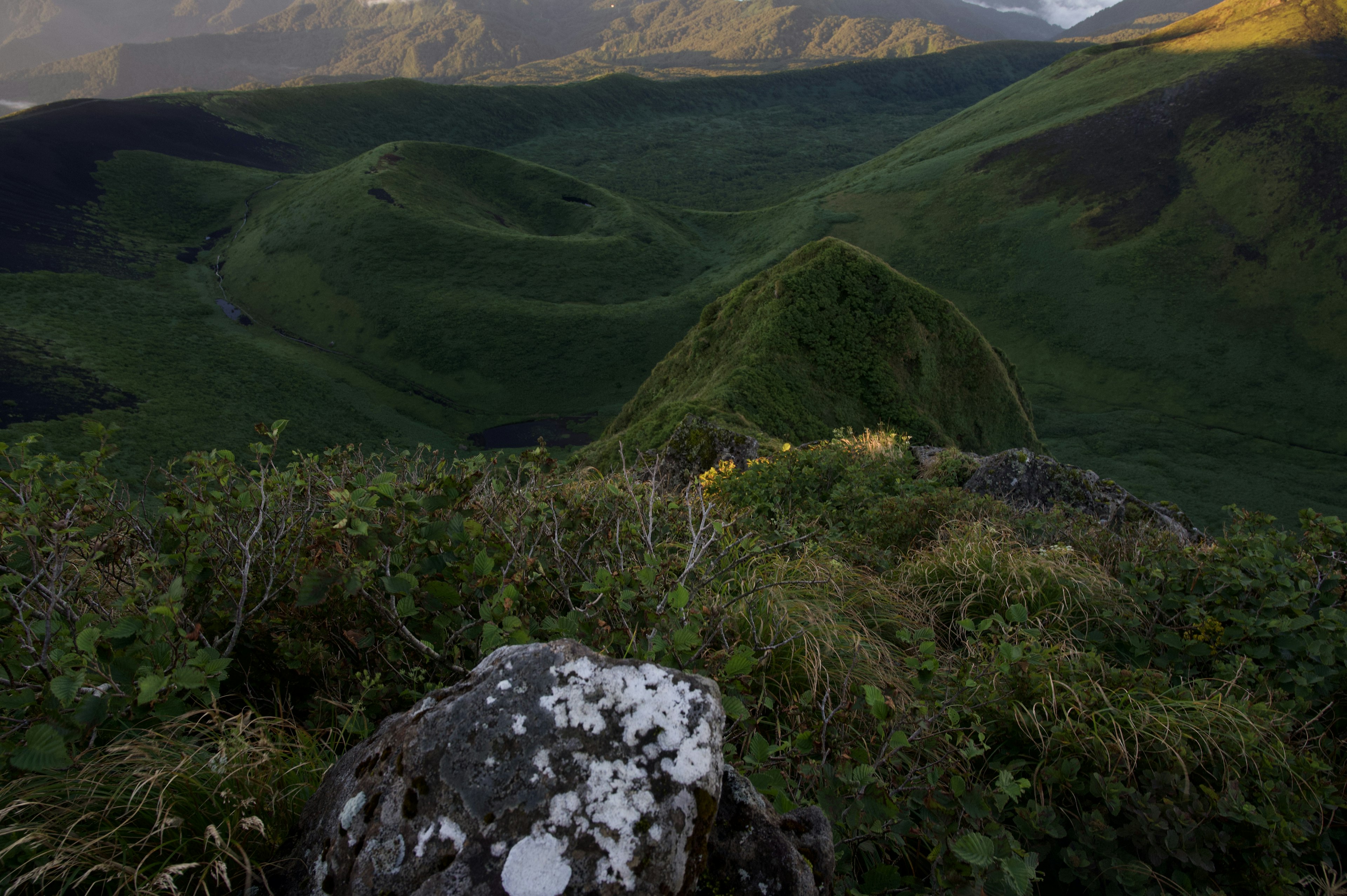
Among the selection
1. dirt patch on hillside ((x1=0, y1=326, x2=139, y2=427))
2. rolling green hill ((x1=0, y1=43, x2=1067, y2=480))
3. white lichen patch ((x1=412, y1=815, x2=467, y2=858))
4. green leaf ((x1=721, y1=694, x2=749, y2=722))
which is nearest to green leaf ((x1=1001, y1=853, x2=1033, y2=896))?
green leaf ((x1=721, y1=694, x2=749, y2=722))

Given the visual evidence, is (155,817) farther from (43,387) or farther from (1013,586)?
(43,387)

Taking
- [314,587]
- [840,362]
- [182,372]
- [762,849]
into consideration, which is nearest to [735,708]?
[762,849]

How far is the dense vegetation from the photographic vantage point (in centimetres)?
202

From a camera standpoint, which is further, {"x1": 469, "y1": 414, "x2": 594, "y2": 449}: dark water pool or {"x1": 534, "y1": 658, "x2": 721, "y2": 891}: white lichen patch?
{"x1": 469, "y1": 414, "x2": 594, "y2": 449}: dark water pool

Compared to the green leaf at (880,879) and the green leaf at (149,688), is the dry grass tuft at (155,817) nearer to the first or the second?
the green leaf at (149,688)

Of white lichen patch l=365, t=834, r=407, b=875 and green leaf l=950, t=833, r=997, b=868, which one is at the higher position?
white lichen patch l=365, t=834, r=407, b=875

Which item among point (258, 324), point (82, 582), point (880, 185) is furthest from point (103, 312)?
point (880, 185)

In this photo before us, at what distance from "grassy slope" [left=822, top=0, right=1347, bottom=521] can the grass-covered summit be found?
22.8m

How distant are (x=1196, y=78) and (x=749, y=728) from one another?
8421cm

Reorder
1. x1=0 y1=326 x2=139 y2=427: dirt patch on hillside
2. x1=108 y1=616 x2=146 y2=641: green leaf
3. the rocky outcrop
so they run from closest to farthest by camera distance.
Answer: x1=108 y1=616 x2=146 y2=641: green leaf
the rocky outcrop
x1=0 y1=326 x2=139 y2=427: dirt patch on hillside

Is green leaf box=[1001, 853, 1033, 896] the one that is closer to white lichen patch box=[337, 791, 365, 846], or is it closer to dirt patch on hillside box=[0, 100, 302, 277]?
white lichen patch box=[337, 791, 365, 846]

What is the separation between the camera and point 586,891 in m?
1.55

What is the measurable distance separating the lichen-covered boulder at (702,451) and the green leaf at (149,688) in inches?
320

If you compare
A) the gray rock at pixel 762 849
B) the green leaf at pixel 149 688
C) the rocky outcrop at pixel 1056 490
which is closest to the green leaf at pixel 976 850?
the gray rock at pixel 762 849
